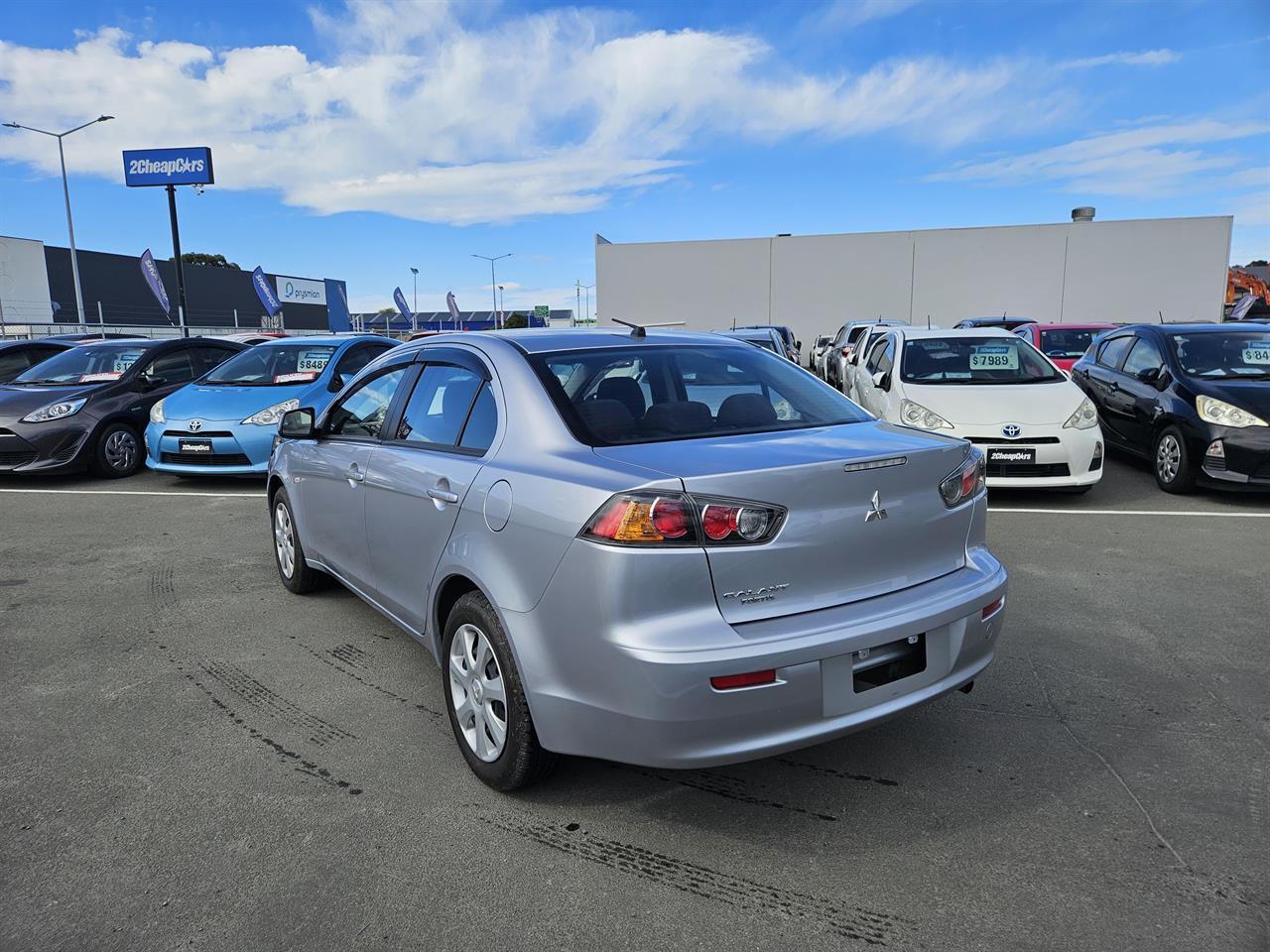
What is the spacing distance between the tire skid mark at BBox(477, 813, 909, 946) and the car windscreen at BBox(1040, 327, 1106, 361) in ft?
44.8

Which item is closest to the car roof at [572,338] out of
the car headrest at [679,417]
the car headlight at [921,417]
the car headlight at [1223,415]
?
the car headrest at [679,417]

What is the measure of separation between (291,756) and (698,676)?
185cm

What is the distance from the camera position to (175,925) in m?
2.38

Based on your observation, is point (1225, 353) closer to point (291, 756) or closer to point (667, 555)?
point (667, 555)

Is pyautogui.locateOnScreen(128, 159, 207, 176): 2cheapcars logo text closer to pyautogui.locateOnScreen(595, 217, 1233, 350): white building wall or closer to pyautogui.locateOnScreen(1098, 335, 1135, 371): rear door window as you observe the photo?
pyautogui.locateOnScreen(595, 217, 1233, 350): white building wall

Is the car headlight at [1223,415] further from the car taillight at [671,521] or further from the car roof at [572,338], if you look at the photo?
the car taillight at [671,521]

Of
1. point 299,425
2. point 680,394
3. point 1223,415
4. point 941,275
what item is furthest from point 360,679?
point 941,275

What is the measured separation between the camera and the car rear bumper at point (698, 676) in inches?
95.3

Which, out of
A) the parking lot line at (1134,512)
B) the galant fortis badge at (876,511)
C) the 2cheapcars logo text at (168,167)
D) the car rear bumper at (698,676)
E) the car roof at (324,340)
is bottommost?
the parking lot line at (1134,512)

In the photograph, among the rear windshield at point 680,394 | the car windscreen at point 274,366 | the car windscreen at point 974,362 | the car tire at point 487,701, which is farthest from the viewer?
the car windscreen at point 274,366

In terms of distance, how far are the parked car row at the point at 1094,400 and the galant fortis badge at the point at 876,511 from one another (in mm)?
5352

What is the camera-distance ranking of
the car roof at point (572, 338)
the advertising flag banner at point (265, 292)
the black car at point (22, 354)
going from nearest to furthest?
1. the car roof at point (572, 338)
2. the black car at point (22, 354)
3. the advertising flag banner at point (265, 292)

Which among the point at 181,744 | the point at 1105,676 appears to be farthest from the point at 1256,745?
the point at 181,744

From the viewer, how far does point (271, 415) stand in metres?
9.04
